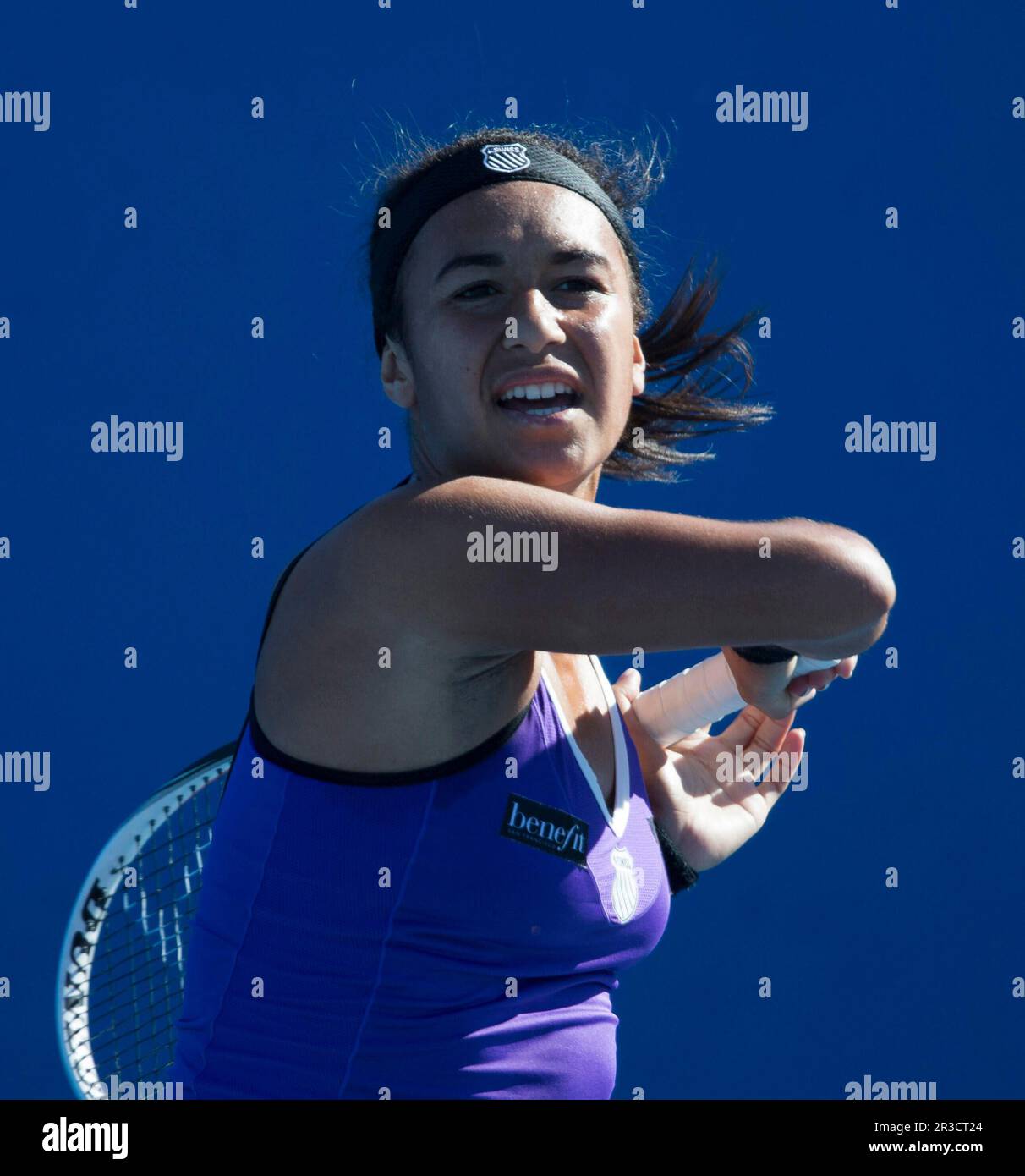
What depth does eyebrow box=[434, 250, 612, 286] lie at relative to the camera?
1229mm

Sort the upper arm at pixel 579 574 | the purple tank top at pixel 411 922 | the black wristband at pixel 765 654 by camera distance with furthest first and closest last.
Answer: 1. the black wristband at pixel 765 654
2. the purple tank top at pixel 411 922
3. the upper arm at pixel 579 574

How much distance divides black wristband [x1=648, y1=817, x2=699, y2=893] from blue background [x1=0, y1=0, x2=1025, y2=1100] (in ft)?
3.44

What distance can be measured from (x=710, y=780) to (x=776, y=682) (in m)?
0.25

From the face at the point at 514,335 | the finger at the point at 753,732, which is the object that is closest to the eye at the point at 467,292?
the face at the point at 514,335

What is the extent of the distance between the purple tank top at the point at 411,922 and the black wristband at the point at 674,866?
19 cm

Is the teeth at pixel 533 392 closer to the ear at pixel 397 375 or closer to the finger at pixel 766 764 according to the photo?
the ear at pixel 397 375

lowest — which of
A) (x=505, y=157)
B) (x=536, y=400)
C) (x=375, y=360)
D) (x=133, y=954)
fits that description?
(x=133, y=954)

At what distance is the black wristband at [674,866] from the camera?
1.42m

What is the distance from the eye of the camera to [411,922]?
3.73 ft

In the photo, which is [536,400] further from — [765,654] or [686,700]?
[686,700]

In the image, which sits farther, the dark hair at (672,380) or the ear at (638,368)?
the dark hair at (672,380)

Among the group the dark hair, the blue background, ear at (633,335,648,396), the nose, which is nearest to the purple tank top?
the nose

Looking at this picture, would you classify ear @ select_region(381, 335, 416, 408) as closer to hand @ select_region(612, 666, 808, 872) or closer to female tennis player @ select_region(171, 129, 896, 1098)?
female tennis player @ select_region(171, 129, 896, 1098)

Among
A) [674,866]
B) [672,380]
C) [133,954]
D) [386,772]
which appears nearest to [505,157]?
[672,380]
